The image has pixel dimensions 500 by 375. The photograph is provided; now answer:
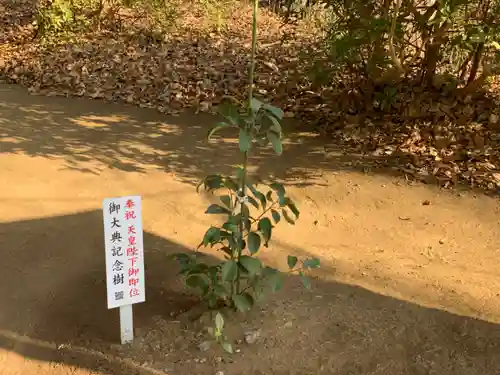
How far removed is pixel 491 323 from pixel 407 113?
278cm

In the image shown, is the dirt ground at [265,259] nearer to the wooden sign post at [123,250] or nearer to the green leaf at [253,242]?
the wooden sign post at [123,250]

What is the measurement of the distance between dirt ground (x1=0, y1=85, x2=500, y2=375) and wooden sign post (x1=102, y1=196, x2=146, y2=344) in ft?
1.00

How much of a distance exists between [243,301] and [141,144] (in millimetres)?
2994

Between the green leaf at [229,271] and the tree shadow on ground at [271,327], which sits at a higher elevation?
the green leaf at [229,271]

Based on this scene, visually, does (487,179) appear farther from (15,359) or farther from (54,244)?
(15,359)

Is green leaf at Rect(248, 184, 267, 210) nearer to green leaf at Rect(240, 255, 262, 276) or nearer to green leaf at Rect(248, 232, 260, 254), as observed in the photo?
green leaf at Rect(248, 232, 260, 254)

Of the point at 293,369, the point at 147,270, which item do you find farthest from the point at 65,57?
the point at 293,369

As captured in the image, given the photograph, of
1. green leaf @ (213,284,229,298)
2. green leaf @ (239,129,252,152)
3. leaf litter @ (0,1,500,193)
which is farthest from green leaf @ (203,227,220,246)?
leaf litter @ (0,1,500,193)

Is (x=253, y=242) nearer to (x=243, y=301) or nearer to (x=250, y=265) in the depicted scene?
(x=250, y=265)

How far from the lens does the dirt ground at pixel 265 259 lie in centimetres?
280

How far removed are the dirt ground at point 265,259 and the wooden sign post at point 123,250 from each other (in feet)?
1.00

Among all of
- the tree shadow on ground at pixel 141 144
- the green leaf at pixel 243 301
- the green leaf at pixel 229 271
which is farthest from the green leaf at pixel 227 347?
the tree shadow on ground at pixel 141 144

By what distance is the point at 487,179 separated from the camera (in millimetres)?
4613

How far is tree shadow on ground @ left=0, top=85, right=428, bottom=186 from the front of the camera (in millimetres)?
4980
